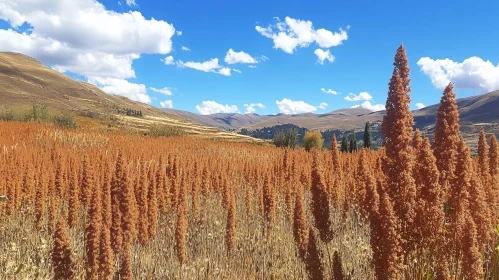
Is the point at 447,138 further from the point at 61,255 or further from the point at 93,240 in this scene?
the point at 61,255

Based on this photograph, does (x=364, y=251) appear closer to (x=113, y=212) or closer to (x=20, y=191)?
(x=113, y=212)

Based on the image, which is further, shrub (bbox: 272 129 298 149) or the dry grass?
shrub (bbox: 272 129 298 149)

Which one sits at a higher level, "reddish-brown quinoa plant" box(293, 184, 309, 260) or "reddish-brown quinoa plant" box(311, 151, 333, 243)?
"reddish-brown quinoa plant" box(311, 151, 333, 243)

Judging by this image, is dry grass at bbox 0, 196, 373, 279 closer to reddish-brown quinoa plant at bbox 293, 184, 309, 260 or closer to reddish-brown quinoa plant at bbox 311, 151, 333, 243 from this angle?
reddish-brown quinoa plant at bbox 293, 184, 309, 260

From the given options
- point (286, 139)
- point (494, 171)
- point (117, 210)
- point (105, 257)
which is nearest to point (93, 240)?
point (105, 257)

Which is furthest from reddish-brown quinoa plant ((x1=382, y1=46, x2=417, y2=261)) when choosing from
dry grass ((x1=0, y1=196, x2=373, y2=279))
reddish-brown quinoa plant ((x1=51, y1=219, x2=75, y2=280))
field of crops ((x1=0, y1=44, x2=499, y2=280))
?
reddish-brown quinoa plant ((x1=51, y1=219, x2=75, y2=280))

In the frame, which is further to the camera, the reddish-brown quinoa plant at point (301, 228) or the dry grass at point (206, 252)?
the dry grass at point (206, 252)

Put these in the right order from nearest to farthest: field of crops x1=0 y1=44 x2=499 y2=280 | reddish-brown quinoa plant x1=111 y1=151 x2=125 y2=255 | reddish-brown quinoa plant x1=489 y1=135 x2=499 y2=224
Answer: field of crops x1=0 y1=44 x2=499 y2=280, reddish-brown quinoa plant x1=111 y1=151 x2=125 y2=255, reddish-brown quinoa plant x1=489 y1=135 x2=499 y2=224

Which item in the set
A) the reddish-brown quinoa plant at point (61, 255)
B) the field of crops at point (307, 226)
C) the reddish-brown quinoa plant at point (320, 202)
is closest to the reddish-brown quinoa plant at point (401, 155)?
the field of crops at point (307, 226)

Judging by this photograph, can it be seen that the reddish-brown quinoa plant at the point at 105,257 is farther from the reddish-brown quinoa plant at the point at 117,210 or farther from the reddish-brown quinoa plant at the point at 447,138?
the reddish-brown quinoa plant at the point at 447,138

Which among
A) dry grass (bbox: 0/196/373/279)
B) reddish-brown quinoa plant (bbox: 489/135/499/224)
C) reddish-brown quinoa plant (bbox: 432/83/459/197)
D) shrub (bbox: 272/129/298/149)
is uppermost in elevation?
reddish-brown quinoa plant (bbox: 432/83/459/197)

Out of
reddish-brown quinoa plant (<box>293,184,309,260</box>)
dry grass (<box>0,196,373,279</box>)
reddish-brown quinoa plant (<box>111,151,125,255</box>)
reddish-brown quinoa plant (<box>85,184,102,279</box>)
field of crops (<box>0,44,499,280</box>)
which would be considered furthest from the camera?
dry grass (<box>0,196,373,279</box>)

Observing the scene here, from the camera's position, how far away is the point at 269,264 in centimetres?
648

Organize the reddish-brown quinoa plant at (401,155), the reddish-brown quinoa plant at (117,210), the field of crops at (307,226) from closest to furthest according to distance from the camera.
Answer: the reddish-brown quinoa plant at (401,155)
the field of crops at (307,226)
the reddish-brown quinoa plant at (117,210)
